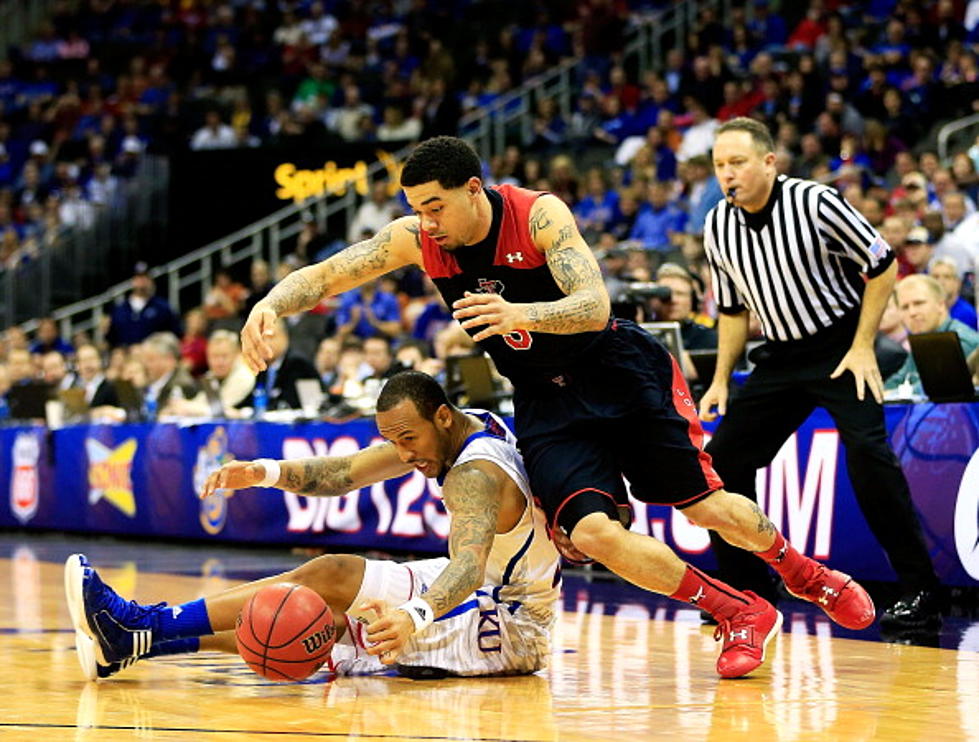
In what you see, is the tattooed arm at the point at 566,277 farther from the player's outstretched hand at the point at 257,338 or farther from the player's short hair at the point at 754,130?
the player's short hair at the point at 754,130

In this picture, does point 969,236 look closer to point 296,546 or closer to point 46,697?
point 296,546

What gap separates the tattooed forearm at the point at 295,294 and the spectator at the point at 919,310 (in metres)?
3.64

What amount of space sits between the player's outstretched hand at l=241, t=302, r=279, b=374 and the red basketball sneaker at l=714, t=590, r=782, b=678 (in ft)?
5.83

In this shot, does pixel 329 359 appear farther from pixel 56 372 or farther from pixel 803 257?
pixel 803 257

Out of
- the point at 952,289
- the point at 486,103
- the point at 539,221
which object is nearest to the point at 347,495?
the point at 952,289

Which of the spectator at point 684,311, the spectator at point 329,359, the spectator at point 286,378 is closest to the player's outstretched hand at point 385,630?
the spectator at point 684,311

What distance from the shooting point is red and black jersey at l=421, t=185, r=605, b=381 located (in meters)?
5.11

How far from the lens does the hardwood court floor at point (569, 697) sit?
4.20 metres

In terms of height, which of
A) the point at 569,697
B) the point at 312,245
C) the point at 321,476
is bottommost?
the point at 569,697

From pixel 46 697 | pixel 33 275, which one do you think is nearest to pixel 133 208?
pixel 33 275

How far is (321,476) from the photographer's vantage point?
5398 millimetres

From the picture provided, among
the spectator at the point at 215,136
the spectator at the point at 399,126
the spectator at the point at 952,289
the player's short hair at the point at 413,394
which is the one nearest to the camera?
the player's short hair at the point at 413,394

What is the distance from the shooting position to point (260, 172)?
792 inches

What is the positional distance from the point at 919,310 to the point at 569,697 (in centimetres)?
382
